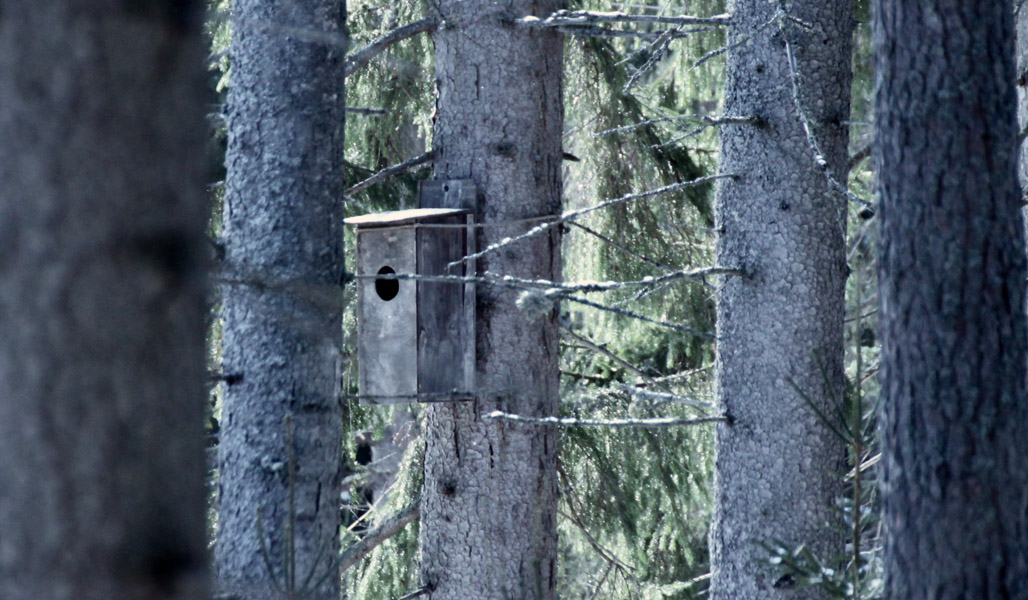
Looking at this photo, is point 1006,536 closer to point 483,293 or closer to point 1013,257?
point 1013,257

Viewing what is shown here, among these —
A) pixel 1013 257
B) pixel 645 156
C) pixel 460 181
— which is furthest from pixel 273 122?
Answer: pixel 645 156

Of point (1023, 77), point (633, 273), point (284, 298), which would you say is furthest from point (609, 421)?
point (1023, 77)

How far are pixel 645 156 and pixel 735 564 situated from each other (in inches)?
103

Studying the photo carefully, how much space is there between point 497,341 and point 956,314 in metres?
2.74

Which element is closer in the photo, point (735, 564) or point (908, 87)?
point (908, 87)

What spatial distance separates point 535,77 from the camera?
16.3 ft

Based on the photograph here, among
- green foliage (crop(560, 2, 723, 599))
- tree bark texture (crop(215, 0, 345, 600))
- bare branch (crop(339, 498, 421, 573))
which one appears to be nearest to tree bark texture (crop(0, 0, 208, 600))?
tree bark texture (crop(215, 0, 345, 600))

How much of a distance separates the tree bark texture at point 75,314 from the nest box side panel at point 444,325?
11.4ft

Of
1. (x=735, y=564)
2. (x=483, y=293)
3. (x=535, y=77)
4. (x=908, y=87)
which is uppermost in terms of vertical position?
(x=535, y=77)

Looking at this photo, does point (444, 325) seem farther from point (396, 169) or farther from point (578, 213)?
point (578, 213)

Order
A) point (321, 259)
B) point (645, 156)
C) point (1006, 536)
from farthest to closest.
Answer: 1. point (645, 156)
2. point (321, 259)
3. point (1006, 536)

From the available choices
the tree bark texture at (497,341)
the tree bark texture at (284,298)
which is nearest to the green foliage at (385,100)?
the tree bark texture at (497,341)

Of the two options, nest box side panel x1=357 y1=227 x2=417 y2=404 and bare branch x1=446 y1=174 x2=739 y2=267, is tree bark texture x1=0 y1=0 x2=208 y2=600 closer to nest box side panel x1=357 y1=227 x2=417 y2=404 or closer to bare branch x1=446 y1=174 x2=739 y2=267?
bare branch x1=446 y1=174 x2=739 y2=267

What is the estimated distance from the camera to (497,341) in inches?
192
